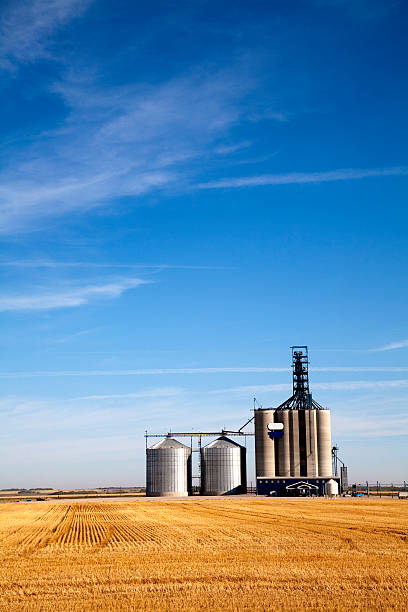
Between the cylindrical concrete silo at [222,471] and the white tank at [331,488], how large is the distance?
18.9 meters

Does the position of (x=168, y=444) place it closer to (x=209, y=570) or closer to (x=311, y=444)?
(x=311, y=444)

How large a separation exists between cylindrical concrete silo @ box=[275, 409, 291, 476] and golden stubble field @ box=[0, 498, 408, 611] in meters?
92.1

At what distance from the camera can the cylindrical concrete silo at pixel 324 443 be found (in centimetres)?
13812

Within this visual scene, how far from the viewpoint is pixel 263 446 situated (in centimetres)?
13938

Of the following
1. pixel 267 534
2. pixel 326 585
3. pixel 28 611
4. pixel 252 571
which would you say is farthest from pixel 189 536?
pixel 28 611

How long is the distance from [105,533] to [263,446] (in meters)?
94.0

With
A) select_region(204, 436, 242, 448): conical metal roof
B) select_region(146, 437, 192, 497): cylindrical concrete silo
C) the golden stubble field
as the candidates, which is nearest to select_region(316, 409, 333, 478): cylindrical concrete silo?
select_region(204, 436, 242, 448): conical metal roof

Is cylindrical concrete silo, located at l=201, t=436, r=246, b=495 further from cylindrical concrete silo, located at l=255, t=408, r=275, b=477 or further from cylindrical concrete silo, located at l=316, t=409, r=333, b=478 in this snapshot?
cylindrical concrete silo, located at l=316, t=409, r=333, b=478

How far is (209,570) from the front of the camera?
28.0 meters

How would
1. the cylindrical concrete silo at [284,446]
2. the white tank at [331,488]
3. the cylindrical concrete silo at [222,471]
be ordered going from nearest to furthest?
the white tank at [331,488] → the cylindrical concrete silo at [284,446] → the cylindrical concrete silo at [222,471]

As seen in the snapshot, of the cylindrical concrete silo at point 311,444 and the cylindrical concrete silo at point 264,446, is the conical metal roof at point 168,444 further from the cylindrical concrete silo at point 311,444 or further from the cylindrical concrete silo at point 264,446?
the cylindrical concrete silo at point 311,444

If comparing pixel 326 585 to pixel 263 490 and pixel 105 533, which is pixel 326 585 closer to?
pixel 105 533

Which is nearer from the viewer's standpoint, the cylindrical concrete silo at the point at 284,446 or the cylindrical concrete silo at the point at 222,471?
the cylindrical concrete silo at the point at 284,446

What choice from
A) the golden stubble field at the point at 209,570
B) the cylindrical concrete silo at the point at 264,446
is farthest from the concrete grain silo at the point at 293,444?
the golden stubble field at the point at 209,570
